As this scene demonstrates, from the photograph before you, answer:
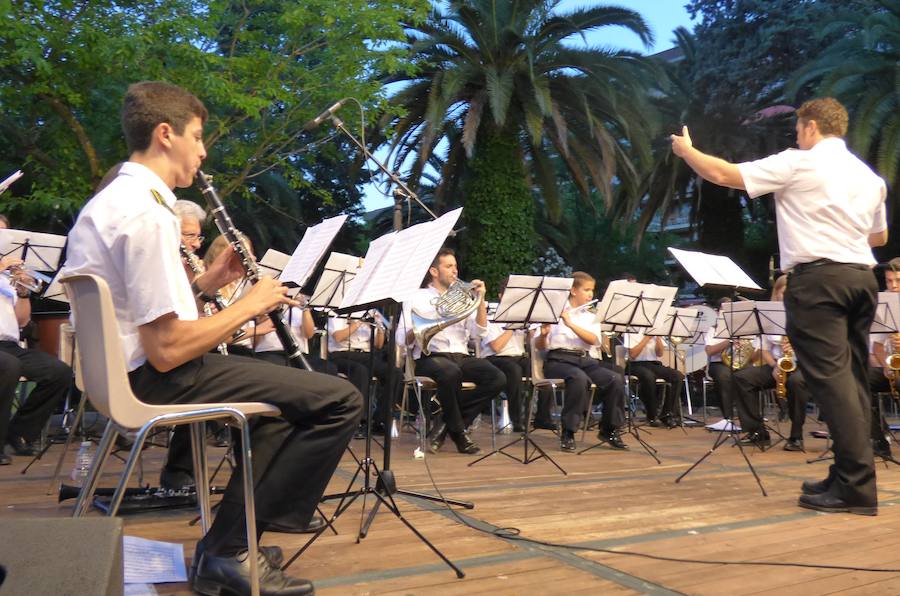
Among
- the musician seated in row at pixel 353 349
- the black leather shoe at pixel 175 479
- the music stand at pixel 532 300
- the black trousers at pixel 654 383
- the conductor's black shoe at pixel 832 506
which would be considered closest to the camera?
the conductor's black shoe at pixel 832 506

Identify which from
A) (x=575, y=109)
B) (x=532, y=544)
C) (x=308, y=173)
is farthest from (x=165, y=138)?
(x=308, y=173)

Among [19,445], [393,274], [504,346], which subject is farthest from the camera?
[504,346]

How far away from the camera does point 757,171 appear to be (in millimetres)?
4344

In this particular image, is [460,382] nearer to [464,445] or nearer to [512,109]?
[464,445]

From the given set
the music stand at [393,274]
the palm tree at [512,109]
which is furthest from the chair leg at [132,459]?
the palm tree at [512,109]

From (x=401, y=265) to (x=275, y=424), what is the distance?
894 millimetres

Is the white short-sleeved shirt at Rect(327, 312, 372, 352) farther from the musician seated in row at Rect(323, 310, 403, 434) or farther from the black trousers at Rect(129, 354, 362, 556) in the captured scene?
the black trousers at Rect(129, 354, 362, 556)

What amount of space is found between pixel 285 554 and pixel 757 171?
10.2 feet

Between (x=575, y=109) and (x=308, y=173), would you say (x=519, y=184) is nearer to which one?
(x=575, y=109)

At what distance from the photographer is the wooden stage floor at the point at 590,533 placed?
2.88 metres

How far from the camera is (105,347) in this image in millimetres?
2340

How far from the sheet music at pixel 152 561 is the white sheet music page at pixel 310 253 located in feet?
3.88

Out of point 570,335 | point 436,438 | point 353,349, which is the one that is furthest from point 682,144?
point 353,349

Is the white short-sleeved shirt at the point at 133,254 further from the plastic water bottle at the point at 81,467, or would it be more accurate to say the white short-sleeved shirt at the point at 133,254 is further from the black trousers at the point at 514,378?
the black trousers at the point at 514,378
